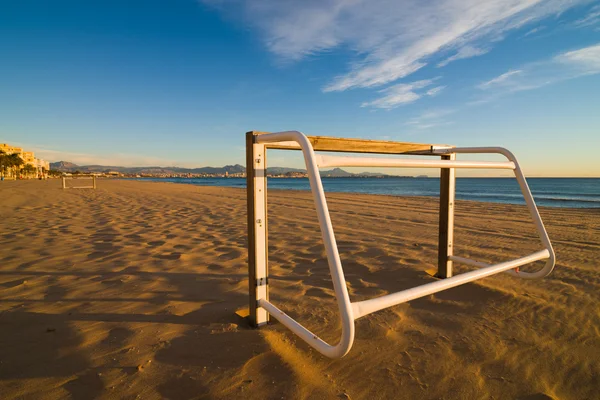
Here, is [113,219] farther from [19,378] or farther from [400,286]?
[400,286]

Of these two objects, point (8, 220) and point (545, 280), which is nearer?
point (545, 280)

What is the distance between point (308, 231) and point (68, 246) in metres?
3.64

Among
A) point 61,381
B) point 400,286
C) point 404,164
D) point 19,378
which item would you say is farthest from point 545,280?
point 19,378

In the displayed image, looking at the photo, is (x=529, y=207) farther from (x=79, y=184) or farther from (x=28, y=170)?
(x=28, y=170)

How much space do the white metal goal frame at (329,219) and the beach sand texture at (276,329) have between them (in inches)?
10.7

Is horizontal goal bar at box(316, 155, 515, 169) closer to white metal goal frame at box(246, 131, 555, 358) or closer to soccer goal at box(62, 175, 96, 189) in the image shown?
white metal goal frame at box(246, 131, 555, 358)

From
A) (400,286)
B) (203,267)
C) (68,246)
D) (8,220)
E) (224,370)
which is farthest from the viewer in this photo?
(8,220)

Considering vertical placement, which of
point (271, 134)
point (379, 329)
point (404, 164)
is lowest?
point (379, 329)

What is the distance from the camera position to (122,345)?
1886 mm

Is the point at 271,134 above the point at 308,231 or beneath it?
above

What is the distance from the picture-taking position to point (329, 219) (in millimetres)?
1351

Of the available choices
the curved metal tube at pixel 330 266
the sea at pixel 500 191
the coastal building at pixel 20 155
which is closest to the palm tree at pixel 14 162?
the coastal building at pixel 20 155

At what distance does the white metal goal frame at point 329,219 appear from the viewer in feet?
4.30

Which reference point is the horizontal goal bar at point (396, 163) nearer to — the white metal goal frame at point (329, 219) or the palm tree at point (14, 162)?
the white metal goal frame at point (329, 219)
